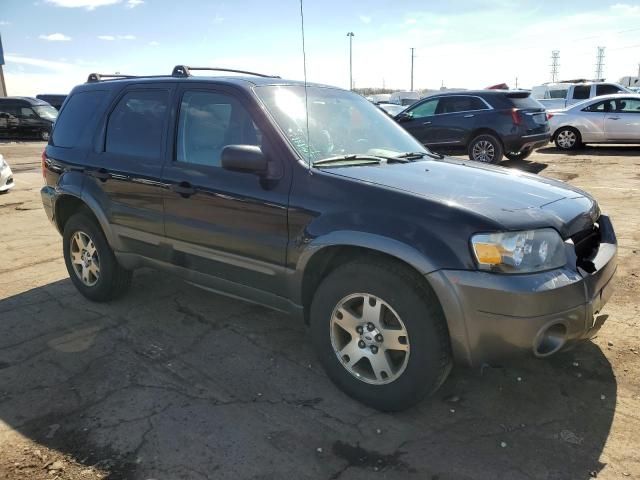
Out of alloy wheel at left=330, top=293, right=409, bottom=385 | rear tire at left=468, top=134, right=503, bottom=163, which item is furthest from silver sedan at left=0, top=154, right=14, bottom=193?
rear tire at left=468, top=134, right=503, bottom=163

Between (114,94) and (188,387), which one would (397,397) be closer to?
(188,387)

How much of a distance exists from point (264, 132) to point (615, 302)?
3.20 meters

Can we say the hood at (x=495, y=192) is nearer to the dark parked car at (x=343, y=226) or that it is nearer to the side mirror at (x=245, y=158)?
the dark parked car at (x=343, y=226)

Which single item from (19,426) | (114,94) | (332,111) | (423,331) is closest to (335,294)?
(423,331)

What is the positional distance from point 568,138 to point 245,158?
1451cm

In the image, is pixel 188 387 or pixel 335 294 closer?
pixel 335 294

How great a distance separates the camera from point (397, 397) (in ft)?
9.37

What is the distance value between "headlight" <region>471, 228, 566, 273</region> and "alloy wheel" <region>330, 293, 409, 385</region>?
554 mm

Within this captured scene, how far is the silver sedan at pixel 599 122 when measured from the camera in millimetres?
14055

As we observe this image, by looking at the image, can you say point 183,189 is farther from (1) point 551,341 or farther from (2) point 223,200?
(1) point 551,341

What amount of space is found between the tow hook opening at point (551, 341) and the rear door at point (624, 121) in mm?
13879

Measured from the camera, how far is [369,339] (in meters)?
2.91

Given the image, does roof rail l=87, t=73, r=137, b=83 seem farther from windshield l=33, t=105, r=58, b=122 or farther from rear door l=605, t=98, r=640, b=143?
windshield l=33, t=105, r=58, b=122

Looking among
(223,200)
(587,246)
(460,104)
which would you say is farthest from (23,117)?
(587,246)
